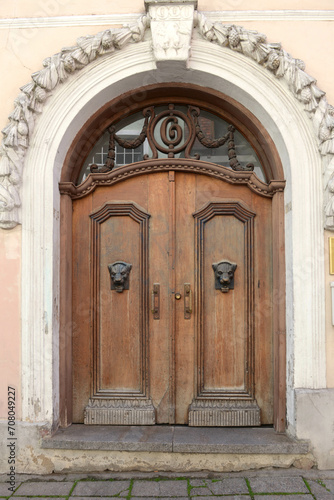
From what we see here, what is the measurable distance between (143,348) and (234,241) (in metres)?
1.36

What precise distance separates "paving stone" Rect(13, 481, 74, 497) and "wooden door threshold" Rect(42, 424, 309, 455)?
274 mm

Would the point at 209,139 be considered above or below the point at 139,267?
above

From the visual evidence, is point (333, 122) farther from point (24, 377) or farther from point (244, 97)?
point (24, 377)

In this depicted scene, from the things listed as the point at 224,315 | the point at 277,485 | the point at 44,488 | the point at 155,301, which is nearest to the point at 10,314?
the point at 155,301

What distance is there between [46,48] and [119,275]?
2183mm

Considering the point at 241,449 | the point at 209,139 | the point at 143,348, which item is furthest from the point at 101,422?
the point at 209,139

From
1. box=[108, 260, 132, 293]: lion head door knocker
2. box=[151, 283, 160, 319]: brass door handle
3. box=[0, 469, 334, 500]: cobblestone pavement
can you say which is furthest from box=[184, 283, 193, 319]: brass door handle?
box=[0, 469, 334, 500]: cobblestone pavement

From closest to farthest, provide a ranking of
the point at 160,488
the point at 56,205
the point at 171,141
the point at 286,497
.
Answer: the point at 286,497 < the point at 160,488 < the point at 56,205 < the point at 171,141

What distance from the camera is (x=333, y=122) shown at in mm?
3549

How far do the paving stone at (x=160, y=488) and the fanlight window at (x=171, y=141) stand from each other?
2.78 meters

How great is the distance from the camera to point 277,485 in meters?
3.26

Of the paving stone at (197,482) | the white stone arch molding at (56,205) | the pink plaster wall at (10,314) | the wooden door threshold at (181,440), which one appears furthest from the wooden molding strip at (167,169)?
the paving stone at (197,482)

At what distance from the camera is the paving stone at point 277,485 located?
3.19 metres

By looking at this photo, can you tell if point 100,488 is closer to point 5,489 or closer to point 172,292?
point 5,489
